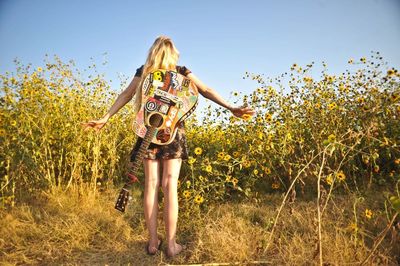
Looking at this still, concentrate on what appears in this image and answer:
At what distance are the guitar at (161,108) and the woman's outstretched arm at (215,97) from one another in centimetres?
11

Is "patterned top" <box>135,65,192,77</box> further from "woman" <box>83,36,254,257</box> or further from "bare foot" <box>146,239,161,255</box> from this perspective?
"bare foot" <box>146,239,161,255</box>

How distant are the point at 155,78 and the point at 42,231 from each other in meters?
1.68

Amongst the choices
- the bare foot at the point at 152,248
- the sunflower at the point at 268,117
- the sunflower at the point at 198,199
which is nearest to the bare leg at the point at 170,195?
the bare foot at the point at 152,248

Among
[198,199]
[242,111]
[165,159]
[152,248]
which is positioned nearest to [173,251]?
[152,248]

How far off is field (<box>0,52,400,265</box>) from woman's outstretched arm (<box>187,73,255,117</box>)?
71 mm

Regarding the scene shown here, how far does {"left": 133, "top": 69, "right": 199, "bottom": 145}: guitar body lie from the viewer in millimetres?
2305

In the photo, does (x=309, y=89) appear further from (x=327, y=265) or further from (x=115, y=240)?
(x=115, y=240)

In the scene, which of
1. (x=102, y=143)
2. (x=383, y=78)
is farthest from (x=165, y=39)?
(x=383, y=78)

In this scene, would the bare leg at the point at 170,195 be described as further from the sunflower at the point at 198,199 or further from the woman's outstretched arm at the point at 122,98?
the woman's outstretched arm at the point at 122,98

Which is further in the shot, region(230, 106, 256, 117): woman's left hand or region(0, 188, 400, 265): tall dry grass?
region(230, 106, 256, 117): woman's left hand

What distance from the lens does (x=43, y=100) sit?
3574 mm

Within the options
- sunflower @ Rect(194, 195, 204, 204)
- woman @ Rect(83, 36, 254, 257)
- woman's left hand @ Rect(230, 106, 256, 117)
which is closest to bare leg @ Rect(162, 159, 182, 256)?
woman @ Rect(83, 36, 254, 257)

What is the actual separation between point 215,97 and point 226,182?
4.02 ft

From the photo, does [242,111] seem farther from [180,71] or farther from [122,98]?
[122,98]
